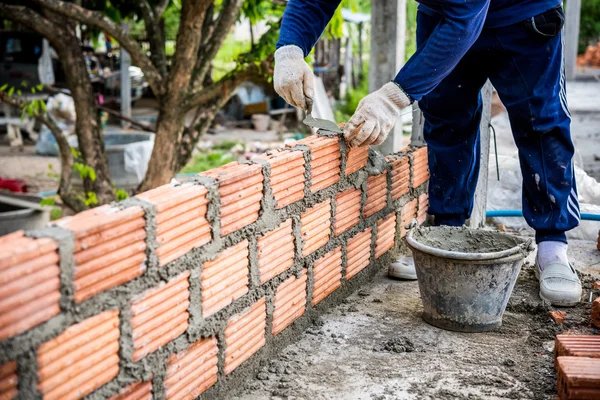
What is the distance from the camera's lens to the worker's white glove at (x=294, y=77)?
272 centimetres

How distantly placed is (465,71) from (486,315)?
1067 millimetres

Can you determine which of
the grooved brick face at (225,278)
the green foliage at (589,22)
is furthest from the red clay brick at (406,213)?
the green foliage at (589,22)

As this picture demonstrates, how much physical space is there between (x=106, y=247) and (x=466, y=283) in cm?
141

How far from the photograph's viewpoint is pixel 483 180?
3521 mm

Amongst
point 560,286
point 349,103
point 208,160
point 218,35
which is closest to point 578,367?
point 560,286

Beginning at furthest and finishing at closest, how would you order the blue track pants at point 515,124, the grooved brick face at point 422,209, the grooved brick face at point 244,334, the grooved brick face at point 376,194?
the grooved brick face at point 422,209
the grooved brick face at point 376,194
the blue track pants at point 515,124
the grooved brick face at point 244,334

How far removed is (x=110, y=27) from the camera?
4.08 meters

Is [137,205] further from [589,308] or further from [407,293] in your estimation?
[589,308]

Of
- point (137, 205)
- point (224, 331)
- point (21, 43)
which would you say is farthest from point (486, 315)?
point (21, 43)

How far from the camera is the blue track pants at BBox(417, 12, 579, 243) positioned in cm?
282

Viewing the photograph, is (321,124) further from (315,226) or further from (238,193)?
(238,193)

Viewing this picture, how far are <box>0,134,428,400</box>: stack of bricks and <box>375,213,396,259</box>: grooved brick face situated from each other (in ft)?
0.53

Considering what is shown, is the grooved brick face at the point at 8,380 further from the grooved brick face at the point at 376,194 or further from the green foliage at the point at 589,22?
the green foliage at the point at 589,22

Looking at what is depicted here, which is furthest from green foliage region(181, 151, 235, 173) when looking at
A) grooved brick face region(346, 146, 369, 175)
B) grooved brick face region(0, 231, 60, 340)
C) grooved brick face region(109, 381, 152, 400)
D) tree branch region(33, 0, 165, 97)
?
grooved brick face region(0, 231, 60, 340)
